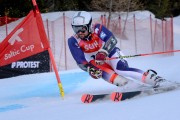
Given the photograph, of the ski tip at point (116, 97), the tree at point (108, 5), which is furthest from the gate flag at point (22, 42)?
the tree at point (108, 5)

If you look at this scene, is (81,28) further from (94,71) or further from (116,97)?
(116,97)

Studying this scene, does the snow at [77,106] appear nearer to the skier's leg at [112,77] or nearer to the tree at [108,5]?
the skier's leg at [112,77]

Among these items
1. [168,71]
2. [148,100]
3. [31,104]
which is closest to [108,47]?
[31,104]

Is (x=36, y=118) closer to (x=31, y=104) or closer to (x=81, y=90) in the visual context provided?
(x=31, y=104)

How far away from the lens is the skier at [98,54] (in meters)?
5.92

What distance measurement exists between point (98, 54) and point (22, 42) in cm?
190

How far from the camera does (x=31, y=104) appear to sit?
604 cm

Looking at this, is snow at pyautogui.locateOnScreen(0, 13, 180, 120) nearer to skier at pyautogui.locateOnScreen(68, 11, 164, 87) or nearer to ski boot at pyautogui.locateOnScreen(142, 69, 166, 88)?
skier at pyautogui.locateOnScreen(68, 11, 164, 87)

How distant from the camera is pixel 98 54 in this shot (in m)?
6.39

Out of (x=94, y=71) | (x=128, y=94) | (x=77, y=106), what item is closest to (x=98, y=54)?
(x=94, y=71)

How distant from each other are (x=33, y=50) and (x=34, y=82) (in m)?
1.75

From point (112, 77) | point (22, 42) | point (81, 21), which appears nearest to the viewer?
point (112, 77)

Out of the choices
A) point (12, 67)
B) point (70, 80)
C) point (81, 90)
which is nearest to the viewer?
point (81, 90)

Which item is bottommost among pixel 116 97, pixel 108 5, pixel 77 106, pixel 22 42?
pixel 77 106
